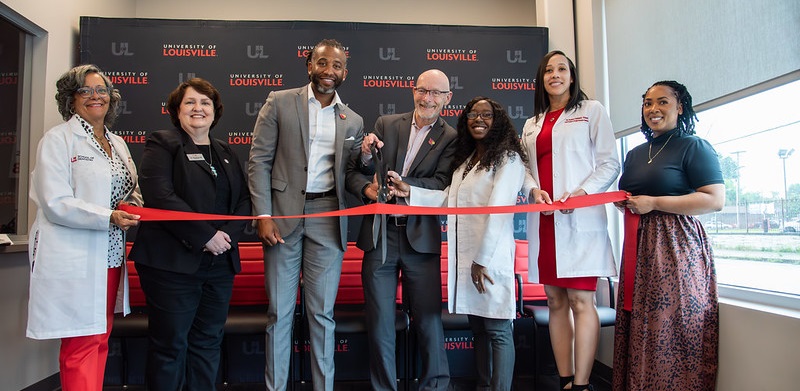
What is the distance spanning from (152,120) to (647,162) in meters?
3.62

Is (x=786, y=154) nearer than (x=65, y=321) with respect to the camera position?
No

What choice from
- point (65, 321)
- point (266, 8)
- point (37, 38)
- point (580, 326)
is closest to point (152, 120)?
point (37, 38)

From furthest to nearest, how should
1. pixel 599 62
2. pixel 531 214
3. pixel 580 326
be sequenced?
pixel 599 62 → pixel 531 214 → pixel 580 326

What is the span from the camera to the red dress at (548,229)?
254cm

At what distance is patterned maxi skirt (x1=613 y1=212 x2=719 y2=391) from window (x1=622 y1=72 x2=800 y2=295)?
1.47ft

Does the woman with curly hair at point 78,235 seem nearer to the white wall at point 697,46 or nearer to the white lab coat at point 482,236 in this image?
the white lab coat at point 482,236

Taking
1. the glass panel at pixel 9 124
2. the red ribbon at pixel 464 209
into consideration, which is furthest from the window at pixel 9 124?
the red ribbon at pixel 464 209

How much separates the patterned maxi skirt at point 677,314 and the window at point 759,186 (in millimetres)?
447

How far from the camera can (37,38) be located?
356 cm

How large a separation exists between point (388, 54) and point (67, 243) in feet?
9.18

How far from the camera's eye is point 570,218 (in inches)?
100

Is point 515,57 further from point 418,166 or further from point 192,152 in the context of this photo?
point 192,152

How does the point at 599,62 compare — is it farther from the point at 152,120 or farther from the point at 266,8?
the point at 152,120

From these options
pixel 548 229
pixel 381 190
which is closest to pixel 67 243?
pixel 381 190
